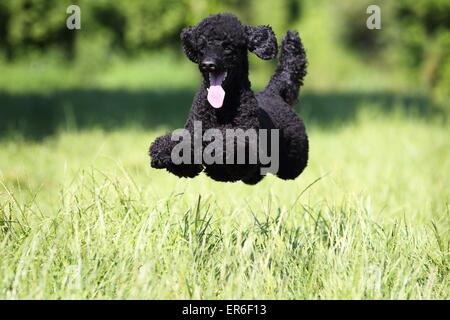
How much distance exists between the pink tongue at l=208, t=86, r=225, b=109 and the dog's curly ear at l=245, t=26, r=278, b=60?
32 cm

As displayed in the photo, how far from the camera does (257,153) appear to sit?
11.0ft

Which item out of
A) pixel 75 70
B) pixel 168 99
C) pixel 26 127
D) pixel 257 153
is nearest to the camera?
pixel 257 153

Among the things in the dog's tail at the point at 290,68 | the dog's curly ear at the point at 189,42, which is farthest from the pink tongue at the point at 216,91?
the dog's tail at the point at 290,68

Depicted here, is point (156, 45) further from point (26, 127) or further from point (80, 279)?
point (80, 279)

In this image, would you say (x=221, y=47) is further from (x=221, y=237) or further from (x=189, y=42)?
(x=221, y=237)

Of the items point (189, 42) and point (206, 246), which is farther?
point (206, 246)

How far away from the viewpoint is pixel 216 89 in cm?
333

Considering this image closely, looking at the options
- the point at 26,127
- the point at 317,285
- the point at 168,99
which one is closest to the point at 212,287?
the point at 317,285

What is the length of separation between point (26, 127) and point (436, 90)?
7.60 meters

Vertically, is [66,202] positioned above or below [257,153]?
below

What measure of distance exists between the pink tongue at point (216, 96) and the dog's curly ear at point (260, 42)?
322mm

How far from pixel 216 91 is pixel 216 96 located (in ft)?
0.09

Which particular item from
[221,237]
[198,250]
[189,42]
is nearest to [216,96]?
[189,42]

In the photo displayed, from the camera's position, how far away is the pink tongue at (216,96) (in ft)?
10.8
